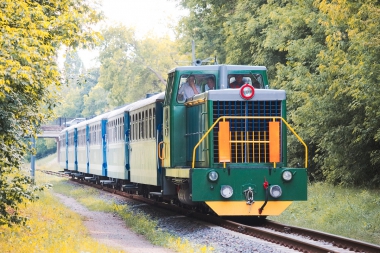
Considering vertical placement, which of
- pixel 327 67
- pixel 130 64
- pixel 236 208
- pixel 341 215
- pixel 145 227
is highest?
pixel 130 64

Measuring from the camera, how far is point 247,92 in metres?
14.2

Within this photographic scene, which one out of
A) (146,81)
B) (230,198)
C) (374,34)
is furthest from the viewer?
(146,81)

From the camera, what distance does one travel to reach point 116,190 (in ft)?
97.0

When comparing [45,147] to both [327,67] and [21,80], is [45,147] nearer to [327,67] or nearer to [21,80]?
[327,67]

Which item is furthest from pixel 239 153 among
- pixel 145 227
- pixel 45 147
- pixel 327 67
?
pixel 45 147

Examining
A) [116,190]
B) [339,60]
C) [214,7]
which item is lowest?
[116,190]

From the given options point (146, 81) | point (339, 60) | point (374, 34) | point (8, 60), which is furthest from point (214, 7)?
point (146, 81)

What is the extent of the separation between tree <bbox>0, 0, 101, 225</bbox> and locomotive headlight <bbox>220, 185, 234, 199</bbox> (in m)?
3.53

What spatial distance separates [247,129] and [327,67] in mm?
9039

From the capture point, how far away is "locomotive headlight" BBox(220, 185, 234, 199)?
13711mm

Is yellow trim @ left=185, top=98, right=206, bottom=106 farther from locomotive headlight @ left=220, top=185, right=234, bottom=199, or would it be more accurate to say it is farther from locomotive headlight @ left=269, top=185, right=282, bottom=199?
locomotive headlight @ left=269, top=185, right=282, bottom=199

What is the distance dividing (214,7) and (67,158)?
16.5m

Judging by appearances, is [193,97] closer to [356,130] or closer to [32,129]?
[32,129]

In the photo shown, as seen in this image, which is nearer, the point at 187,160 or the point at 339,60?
the point at 187,160
